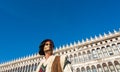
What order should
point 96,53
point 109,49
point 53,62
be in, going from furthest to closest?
point 96,53 < point 109,49 < point 53,62

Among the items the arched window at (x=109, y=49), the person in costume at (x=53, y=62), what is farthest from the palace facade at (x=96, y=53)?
the person in costume at (x=53, y=62)

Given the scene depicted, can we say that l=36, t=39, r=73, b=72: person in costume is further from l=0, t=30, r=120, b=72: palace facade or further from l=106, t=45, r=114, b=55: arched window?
l=106, t=45, r=114, b=55: arched window

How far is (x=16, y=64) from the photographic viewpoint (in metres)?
39.6

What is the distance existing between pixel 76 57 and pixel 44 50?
98.0ft

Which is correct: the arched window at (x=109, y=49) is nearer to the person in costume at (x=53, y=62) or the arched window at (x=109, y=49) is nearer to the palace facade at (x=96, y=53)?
the palace facade at (x=96, y=53)

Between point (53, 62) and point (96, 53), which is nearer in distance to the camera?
point (53, 62)

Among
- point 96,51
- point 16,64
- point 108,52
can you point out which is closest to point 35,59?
point 16,64

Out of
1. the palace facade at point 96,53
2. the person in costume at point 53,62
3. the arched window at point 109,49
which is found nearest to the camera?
the person in costume at point 53,62

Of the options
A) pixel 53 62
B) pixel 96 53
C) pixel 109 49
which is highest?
pixel 109 49

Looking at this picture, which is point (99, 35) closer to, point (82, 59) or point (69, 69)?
point (82, 59)

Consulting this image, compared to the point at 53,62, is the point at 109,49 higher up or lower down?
higher up

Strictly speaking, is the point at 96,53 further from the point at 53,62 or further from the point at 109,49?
the point at 53,62

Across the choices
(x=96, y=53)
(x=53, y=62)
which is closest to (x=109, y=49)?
(x=96, y=53)

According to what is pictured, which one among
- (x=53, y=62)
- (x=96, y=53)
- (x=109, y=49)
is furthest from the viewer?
(x=96, y=53)
